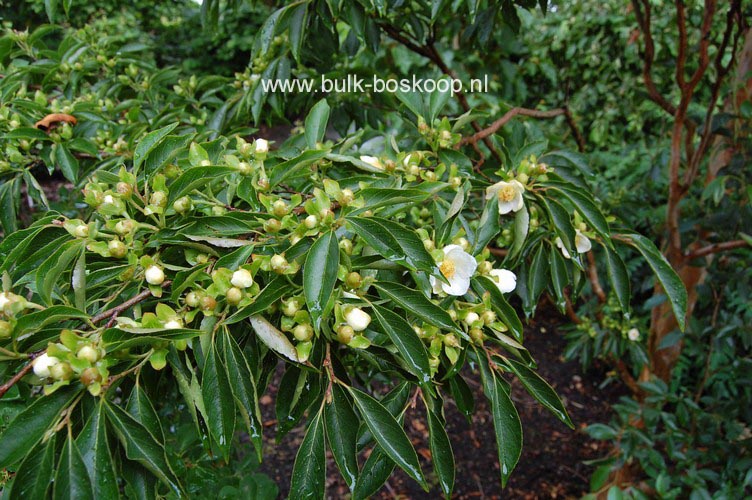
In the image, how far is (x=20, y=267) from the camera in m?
0.69

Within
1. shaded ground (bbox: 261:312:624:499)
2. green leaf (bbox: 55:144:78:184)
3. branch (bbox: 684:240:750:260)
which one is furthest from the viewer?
shaded ground (bbox: 261:312:624:499)

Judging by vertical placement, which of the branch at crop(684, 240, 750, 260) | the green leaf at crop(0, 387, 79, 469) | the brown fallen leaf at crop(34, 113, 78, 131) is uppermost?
the brown fallen leaf at crop(34, 113, 78, 131)

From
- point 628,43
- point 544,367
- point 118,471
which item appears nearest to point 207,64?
point 628,43

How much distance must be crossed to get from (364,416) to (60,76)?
1.27m

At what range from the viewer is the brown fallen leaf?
3.64 ft

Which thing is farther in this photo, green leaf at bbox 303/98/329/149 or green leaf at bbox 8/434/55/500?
green leaf at bbox 303/98/329/149

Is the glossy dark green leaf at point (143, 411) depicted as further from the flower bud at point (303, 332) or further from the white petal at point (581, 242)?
the white petal at point (581, 242)

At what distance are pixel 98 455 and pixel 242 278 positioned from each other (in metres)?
0.22

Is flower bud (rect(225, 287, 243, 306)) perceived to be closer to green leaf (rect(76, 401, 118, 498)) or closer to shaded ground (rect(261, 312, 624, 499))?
green leaf (rect(76, 401, 118, 498))

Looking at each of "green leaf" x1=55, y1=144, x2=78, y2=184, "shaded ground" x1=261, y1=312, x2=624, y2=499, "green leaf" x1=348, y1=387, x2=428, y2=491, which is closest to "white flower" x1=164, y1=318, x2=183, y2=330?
"green leaf" x1=348, y1=387, x2=428, y2=491

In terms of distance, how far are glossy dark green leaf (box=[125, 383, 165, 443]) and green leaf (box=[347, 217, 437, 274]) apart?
298 mm

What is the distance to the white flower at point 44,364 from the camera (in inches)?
20.7

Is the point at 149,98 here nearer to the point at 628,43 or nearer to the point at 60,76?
the point at 60,76

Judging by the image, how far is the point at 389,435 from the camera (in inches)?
24.5
